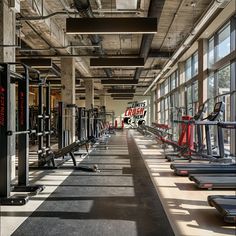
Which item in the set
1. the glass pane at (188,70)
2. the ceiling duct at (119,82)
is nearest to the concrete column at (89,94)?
the ceiling duct at (119,82)

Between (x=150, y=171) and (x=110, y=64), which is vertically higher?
(x=110, y=64)

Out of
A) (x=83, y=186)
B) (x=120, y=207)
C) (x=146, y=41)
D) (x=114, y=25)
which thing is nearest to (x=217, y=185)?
(x=120, y=207)

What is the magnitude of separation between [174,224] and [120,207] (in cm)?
86

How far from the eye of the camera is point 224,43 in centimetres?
958

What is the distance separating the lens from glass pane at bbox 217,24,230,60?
30.2ft

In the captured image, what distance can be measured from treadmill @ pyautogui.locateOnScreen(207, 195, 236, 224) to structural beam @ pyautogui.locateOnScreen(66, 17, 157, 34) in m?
4.09

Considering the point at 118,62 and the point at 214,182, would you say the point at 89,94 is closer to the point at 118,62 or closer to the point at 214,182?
the point at 118,62

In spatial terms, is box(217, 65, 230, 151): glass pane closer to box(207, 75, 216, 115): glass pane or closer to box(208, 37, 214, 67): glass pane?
box(207, 75, 216, 115): glass pane

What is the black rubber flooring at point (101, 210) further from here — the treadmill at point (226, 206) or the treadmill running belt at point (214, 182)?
the treadmill running belt at point (214, 182)

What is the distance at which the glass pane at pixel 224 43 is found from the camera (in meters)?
9.22

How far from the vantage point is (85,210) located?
155 inches

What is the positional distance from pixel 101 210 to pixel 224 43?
24.3 ft

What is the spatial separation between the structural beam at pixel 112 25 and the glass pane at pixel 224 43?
3398 mm

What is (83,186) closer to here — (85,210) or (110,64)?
(85,210)
